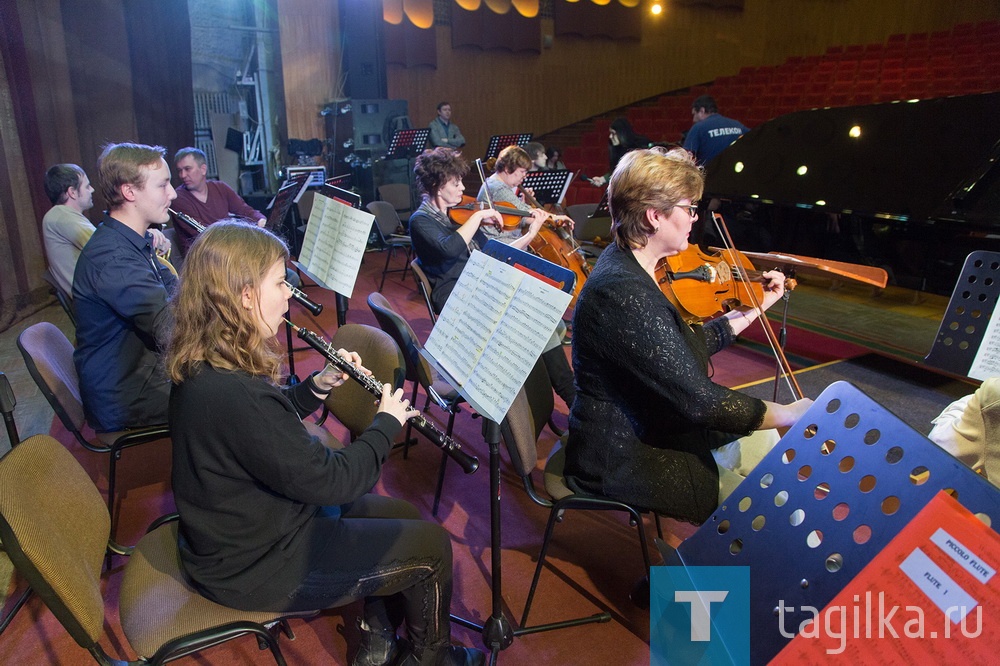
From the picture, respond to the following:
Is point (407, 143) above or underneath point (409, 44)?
underneath

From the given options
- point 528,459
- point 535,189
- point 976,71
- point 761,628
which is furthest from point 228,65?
point 976,71

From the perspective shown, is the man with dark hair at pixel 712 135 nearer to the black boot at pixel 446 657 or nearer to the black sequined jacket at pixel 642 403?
the black sequined jacket at pixel 642 403

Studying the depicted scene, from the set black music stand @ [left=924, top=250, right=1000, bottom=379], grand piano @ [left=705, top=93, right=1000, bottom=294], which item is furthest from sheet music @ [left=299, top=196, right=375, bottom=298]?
grand piano @ [left=705, top=93, right=1000, bottom=294]

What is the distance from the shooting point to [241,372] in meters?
1.45

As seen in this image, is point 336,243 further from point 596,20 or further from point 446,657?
point 596,20

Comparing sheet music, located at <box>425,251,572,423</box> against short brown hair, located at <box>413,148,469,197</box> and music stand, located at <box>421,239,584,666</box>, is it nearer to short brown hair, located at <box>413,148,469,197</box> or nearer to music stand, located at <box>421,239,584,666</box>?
music stand, located at <box>421,239,584,666</box>

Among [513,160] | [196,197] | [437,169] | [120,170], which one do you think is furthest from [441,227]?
[196,197]

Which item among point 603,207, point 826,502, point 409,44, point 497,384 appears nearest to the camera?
point 826,502

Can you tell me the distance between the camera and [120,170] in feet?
8.25

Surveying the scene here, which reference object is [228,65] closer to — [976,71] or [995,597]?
[995,597]

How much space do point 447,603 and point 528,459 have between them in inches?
19.2

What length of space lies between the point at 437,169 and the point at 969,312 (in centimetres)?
261

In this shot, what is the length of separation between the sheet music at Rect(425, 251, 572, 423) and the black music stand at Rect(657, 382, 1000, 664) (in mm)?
565

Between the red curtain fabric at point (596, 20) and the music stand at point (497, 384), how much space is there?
10.7m
